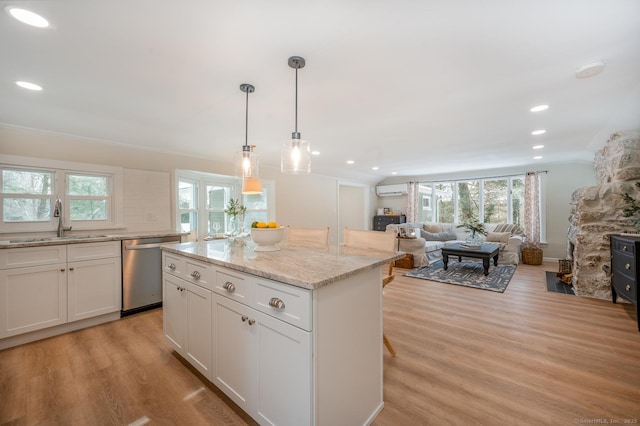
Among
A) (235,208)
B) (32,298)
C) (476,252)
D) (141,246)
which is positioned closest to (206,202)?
(235,208)

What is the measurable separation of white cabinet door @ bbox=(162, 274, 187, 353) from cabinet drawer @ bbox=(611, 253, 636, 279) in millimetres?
4343

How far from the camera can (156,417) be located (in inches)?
63.2

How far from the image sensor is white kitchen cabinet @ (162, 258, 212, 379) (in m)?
1.83

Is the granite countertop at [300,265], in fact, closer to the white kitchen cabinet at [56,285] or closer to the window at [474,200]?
the white kitchen cabinet at [56,285]

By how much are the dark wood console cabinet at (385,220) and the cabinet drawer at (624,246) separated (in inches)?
205

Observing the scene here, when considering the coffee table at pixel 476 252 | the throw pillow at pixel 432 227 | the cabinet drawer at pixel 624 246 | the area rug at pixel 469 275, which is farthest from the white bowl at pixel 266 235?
the throw pillow at pixel 432 227

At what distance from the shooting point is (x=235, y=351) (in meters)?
1.58

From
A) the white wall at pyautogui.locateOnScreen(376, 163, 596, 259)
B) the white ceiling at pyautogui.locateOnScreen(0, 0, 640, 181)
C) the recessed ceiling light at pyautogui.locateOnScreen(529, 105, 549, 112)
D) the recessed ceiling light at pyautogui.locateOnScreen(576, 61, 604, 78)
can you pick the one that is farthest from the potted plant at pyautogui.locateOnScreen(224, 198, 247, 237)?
the white wall at pyautogui.locateOnScreen(376, 163, 596, 259)

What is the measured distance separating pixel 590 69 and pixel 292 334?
289 centimetres

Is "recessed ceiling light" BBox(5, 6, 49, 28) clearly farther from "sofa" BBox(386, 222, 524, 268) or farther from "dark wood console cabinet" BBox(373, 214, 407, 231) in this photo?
"dark wood console cabinet" BBox(373, 214, 407, 231)

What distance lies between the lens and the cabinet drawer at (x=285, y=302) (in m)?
1.19

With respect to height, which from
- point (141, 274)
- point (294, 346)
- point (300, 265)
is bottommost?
point (141, 274)

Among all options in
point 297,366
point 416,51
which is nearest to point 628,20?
point 416,51

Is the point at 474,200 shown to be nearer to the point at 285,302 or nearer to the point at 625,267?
the point at 625,267
